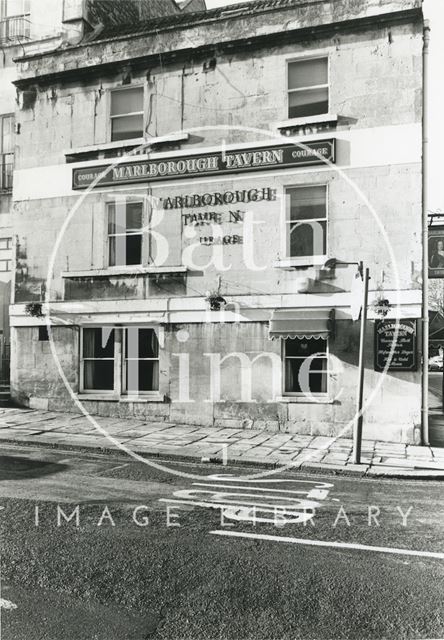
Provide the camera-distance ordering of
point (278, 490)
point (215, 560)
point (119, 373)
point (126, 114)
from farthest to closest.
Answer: point (126, 114)
point (119, 373)
point (278, 490)
point (215, 560)

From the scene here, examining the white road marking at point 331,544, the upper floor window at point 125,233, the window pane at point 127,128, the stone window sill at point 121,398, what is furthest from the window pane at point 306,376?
the white road marking at point 331,544

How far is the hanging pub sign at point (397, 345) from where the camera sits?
12.5 m

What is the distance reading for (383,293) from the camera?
12.8 metres

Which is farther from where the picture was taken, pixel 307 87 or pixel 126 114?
pixel 126 114

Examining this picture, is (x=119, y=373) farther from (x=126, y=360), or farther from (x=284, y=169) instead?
(x=284, y=169)

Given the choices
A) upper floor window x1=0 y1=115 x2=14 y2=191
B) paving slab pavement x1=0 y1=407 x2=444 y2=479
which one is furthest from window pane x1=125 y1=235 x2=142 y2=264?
upper floor window x1=0 y1=115 x2=14 y2=191

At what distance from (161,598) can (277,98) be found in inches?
484

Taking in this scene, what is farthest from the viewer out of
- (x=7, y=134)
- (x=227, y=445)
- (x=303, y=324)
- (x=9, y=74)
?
(x=7, y=134)

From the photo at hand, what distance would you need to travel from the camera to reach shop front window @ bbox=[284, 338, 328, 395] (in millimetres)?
13484

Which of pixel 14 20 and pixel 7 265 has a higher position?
pixel 14 20

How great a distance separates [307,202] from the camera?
541 inches

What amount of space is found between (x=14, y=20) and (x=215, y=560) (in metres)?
18.6

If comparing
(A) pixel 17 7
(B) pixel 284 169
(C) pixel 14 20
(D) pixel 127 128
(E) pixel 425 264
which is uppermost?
(A) pixel 17 7

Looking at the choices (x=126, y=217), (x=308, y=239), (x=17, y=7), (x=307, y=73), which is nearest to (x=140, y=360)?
(x=126, y=217)
